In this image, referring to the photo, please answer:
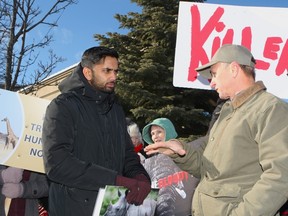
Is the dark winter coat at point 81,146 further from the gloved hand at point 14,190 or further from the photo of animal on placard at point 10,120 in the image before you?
the gloved hand at point 14,190

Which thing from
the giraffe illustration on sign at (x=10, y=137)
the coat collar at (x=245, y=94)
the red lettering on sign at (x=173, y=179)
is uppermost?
the coat collar at (x=245, y=94)

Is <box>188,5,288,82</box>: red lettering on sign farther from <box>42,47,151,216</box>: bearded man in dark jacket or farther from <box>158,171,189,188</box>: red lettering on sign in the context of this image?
<box>42,47,151,216</box>: bearded man in dark jacket

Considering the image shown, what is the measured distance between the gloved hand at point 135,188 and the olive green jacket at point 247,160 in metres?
0.32

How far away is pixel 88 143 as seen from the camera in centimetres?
266

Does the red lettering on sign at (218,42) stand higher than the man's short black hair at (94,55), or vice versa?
the red lettering on sign at (218,42)

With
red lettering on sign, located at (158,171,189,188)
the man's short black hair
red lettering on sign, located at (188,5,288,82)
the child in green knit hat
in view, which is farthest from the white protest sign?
the man's short black hair

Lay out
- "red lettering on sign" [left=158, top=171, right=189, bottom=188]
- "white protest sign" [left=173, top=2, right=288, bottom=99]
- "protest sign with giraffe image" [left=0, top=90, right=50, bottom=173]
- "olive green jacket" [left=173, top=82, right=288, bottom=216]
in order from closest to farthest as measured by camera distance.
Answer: "olive green jacket" [left=173, top=82, right=288, bottom=216], "protest sign with giraffe image" [left=0, top=90, right=50, bottom=173], "white protest sign" [left=173, top=2, right=288, bottom=99], "red lettering on sign" [left=158, top=171, right=189, bottom=188]

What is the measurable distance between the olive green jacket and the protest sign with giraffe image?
171 centimetres

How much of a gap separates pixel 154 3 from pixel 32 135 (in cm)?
1193

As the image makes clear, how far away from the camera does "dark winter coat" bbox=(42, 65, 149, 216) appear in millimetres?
2508

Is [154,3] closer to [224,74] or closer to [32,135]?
[32,135]

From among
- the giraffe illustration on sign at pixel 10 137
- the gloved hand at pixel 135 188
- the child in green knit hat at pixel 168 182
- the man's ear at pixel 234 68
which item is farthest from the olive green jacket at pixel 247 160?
the giraffe illustration on sign at pixel 10 137

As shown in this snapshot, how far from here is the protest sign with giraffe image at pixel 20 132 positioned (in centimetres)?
365

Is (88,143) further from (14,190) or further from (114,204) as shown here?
(14,190)
